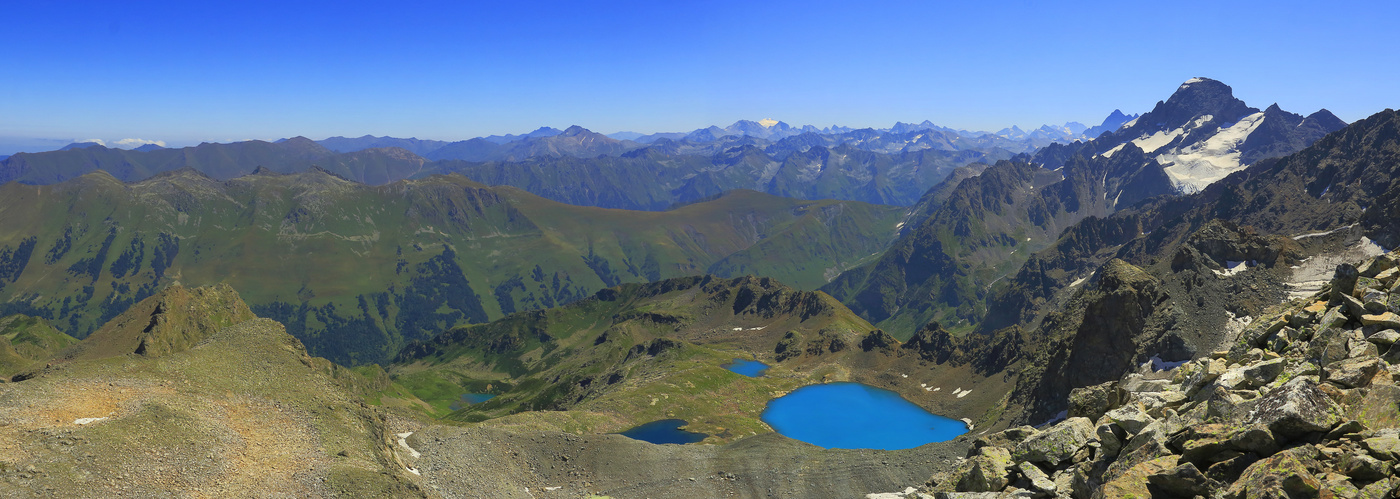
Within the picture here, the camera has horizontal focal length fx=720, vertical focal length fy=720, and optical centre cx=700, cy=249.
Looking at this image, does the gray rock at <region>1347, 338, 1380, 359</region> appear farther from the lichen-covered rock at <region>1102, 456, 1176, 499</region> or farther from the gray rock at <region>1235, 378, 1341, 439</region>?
the lichen-covered rock at <region>1102, 456, 1176, 499</region>

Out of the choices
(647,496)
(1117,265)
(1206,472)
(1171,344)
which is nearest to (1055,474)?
(1206,472)

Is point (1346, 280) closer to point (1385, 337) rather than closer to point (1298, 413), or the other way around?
point (1385, 337)

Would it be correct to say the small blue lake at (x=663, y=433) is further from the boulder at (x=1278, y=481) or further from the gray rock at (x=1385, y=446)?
the gray rock at (x=1385, y=446)

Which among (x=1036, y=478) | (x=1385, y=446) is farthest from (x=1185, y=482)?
(x=1036, y=478)

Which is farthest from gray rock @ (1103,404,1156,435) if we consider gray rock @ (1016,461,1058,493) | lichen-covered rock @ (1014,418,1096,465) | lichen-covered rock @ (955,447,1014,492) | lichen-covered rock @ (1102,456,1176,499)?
lichen-covered rock @ (955,447,1014,492)

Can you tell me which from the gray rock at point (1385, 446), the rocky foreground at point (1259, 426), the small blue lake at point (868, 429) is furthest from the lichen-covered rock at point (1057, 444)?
the small blue lake at point (868, 429)

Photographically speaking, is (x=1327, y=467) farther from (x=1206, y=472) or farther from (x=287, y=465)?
(x=287, y=465)
